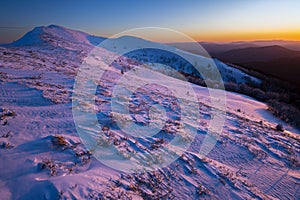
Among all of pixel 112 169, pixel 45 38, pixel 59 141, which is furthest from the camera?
pixel 45 38

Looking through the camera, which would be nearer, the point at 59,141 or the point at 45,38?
the point at 59,141

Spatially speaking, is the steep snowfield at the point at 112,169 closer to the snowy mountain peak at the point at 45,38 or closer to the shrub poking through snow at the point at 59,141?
the shrub poking through snow at the point at 59,141

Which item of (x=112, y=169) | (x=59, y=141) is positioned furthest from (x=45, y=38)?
(x=112, y=169)

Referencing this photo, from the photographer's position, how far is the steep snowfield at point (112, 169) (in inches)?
133

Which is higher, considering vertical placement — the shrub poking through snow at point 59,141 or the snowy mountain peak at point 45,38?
the snowy mountain peak at point 45,38

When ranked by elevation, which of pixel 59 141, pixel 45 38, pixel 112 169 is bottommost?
pixel 112 169

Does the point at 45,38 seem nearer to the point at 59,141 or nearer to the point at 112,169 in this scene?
the point at 59,141

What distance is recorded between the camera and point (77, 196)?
122 inches

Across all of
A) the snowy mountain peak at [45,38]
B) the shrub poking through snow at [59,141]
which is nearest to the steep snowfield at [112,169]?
the shrub poking through snow at [59,141]

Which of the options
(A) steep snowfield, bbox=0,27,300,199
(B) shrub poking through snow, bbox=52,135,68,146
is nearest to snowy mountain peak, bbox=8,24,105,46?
(A) steep snowfield, bbox=0,27,300,199

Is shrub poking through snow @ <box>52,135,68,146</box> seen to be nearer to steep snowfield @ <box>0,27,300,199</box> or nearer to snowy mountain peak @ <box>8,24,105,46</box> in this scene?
steep snowfield @ <box>0,27,300,199</box>

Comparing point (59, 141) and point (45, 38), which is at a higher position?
point (45, 38)

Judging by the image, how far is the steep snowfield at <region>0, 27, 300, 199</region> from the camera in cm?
338

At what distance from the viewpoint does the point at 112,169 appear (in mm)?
3998
